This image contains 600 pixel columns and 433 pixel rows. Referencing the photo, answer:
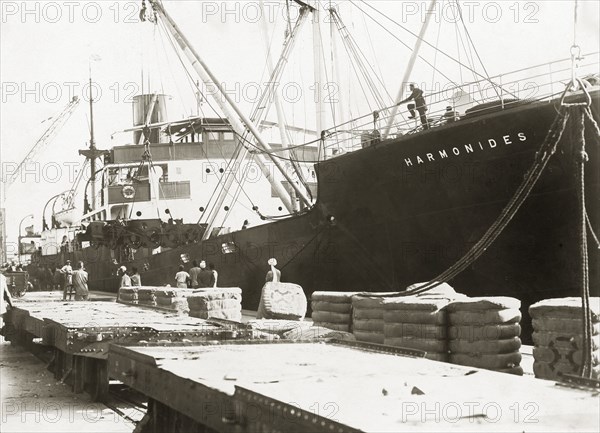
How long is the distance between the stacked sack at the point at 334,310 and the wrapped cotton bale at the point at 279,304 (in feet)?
8.30

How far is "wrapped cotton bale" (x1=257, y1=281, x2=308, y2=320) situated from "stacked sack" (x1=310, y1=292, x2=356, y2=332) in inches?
99.6

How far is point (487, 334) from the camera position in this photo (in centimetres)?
799

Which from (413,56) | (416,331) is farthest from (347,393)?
(413,56)

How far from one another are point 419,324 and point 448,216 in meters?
6.44

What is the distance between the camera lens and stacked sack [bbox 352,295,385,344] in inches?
365

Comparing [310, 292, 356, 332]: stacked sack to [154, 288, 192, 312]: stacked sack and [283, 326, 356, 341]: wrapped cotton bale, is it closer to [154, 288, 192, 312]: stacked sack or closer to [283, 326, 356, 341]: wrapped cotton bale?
[283, 326, 356, 341]: wrapped cotton bale

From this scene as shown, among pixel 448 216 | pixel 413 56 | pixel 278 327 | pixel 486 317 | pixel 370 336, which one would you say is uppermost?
pixel 413 56

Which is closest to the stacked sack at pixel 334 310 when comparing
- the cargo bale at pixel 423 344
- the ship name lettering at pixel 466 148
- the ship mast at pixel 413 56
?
the cargo bale at pixel 423 344

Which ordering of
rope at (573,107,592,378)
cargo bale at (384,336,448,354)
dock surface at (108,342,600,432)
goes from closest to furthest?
dock surface at (108,342,600,432) → rope at (573,107,592,378) → cargo bale at (384,336,448,354)

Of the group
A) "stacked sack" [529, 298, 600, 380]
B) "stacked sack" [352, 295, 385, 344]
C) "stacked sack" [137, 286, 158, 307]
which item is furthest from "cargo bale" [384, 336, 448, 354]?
"stacked sack" [137, 286, 158, 307]

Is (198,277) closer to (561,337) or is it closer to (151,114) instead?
(561,337)

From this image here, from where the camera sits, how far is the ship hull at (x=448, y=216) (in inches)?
505

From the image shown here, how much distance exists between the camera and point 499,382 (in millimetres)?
4598

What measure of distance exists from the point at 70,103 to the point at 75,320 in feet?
196
